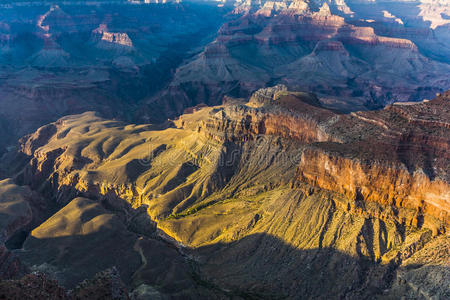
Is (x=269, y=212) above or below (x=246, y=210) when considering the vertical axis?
above

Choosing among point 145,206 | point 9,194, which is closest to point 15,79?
point 9,194

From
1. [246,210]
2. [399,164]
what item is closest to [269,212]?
[246,210]

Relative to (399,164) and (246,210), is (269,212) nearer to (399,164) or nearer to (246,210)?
(246,210)

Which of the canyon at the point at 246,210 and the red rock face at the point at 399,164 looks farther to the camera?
the red rock face at the point at 399,164

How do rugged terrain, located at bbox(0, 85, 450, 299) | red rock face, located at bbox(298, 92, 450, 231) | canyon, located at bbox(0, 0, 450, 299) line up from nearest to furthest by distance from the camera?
1. canyon, located at bbox(0, 0, 450, 299)
2. rugged terrain, located at bbox(0, 85, 450, 299)
3. red rock face, located at bbox(298, 92, 450, 231)

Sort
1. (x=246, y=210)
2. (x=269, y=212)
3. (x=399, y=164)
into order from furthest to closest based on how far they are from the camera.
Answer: (x=246, y=210)
(x=269, y=212)
(x=399, y=164)

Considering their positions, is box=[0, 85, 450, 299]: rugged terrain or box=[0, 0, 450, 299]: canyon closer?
box=[0, 0, 450, 299]: canyon

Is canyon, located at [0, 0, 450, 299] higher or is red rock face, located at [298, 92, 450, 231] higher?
red rock face, located at [298, 92, 450, 231]

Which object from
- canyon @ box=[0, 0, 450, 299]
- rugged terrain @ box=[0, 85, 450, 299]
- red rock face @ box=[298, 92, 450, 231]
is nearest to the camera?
canyon @ box=[0, 0, 450, 299]
